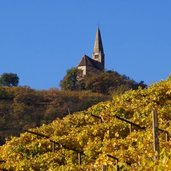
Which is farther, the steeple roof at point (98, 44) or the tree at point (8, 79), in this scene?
the steeple roof at point (98, 44)

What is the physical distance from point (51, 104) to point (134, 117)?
3930cm

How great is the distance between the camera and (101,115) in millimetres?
11367

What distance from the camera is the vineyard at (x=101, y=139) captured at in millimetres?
8906

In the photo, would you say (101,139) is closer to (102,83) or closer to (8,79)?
(102,83)

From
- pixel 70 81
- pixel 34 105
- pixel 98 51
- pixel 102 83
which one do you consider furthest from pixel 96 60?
pixel 34 105

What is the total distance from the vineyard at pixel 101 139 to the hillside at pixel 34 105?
85.6ft

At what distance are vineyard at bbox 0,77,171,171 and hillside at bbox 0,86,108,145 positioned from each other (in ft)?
85.6

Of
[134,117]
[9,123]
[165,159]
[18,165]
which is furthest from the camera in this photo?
[9,123]

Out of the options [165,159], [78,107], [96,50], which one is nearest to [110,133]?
[165,159]

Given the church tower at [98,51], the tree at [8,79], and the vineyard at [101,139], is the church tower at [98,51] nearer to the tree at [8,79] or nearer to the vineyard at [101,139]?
the tree at [8,79]

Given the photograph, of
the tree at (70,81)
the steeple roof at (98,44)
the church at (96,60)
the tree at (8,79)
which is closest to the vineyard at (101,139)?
the tree at (8,79)

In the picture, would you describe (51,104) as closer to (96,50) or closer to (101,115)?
(101,115)

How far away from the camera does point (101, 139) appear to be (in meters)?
10.7

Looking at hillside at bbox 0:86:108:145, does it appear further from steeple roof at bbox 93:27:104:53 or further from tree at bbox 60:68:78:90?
steeple roof at bbox 93:27:104:53
